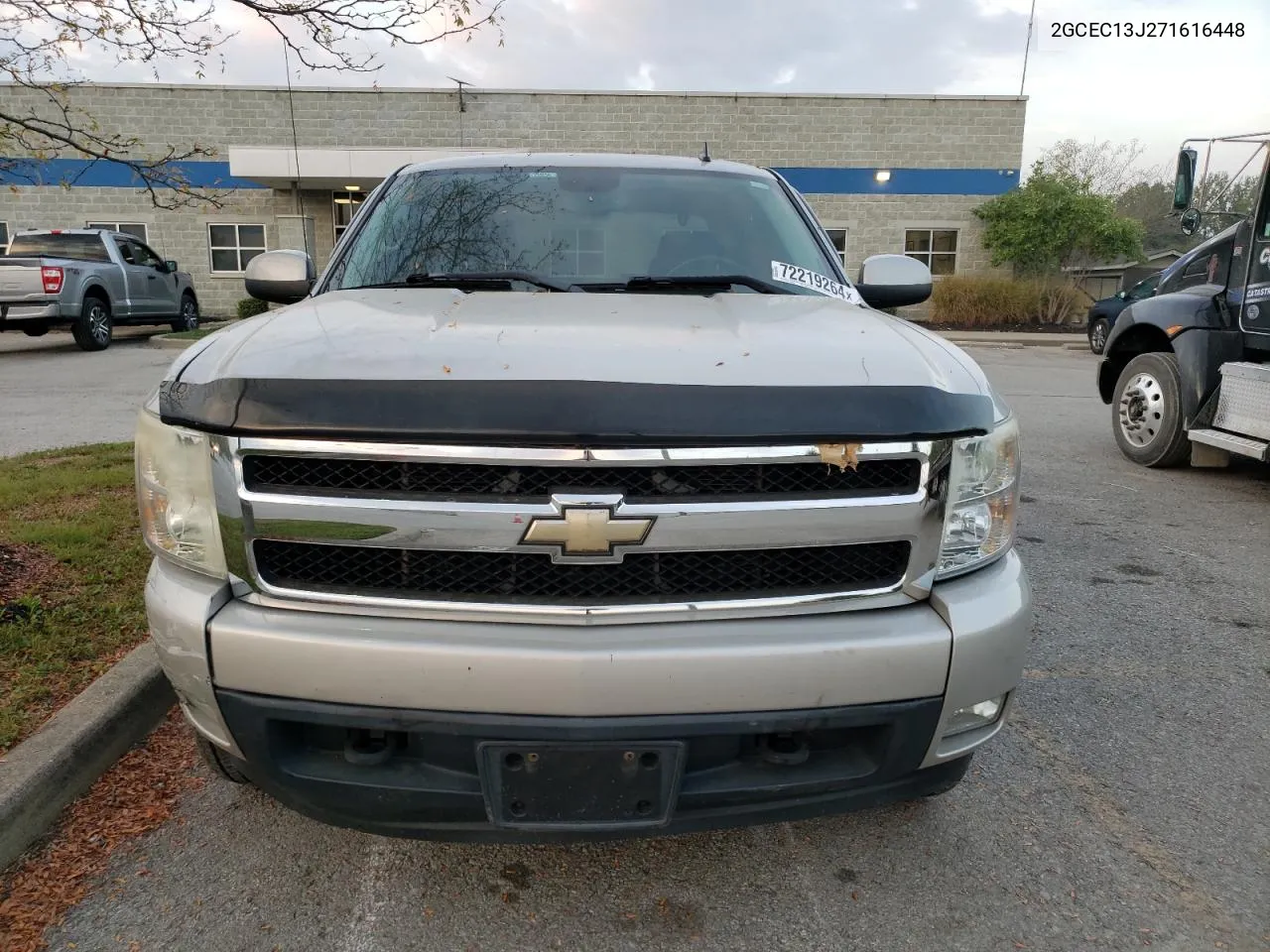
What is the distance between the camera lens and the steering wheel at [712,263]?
9.81 ft

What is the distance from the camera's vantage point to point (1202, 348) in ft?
20.0

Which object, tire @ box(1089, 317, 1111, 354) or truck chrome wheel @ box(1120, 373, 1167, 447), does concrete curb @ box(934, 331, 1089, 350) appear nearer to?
tire @ box(1089, 317, 1111, 354)

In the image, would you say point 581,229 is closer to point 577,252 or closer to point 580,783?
point 577,252

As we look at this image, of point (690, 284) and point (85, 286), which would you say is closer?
Answer: point (690, 284)

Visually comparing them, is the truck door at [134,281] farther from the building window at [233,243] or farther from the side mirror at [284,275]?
the side mirror at [284,275]

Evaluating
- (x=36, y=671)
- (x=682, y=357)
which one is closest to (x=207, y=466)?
(x=682, y=357)

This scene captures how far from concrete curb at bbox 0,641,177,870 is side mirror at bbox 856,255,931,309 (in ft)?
9.57

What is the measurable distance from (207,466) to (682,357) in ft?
3.27

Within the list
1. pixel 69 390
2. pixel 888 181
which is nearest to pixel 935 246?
pixel 888 181

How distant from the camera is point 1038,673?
3.32 meters

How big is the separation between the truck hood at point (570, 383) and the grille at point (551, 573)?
0.25 metres

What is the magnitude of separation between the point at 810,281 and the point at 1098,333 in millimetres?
16780

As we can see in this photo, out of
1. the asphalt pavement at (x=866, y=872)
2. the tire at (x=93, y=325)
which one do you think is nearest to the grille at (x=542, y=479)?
the asphalt pavement at (x=866, y=872)

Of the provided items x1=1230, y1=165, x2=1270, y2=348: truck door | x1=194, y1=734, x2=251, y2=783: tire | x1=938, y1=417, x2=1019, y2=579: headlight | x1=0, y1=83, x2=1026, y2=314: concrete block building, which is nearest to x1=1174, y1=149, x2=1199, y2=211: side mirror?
x1=1230, y1=165, x2=1270, y2=348: truck door
